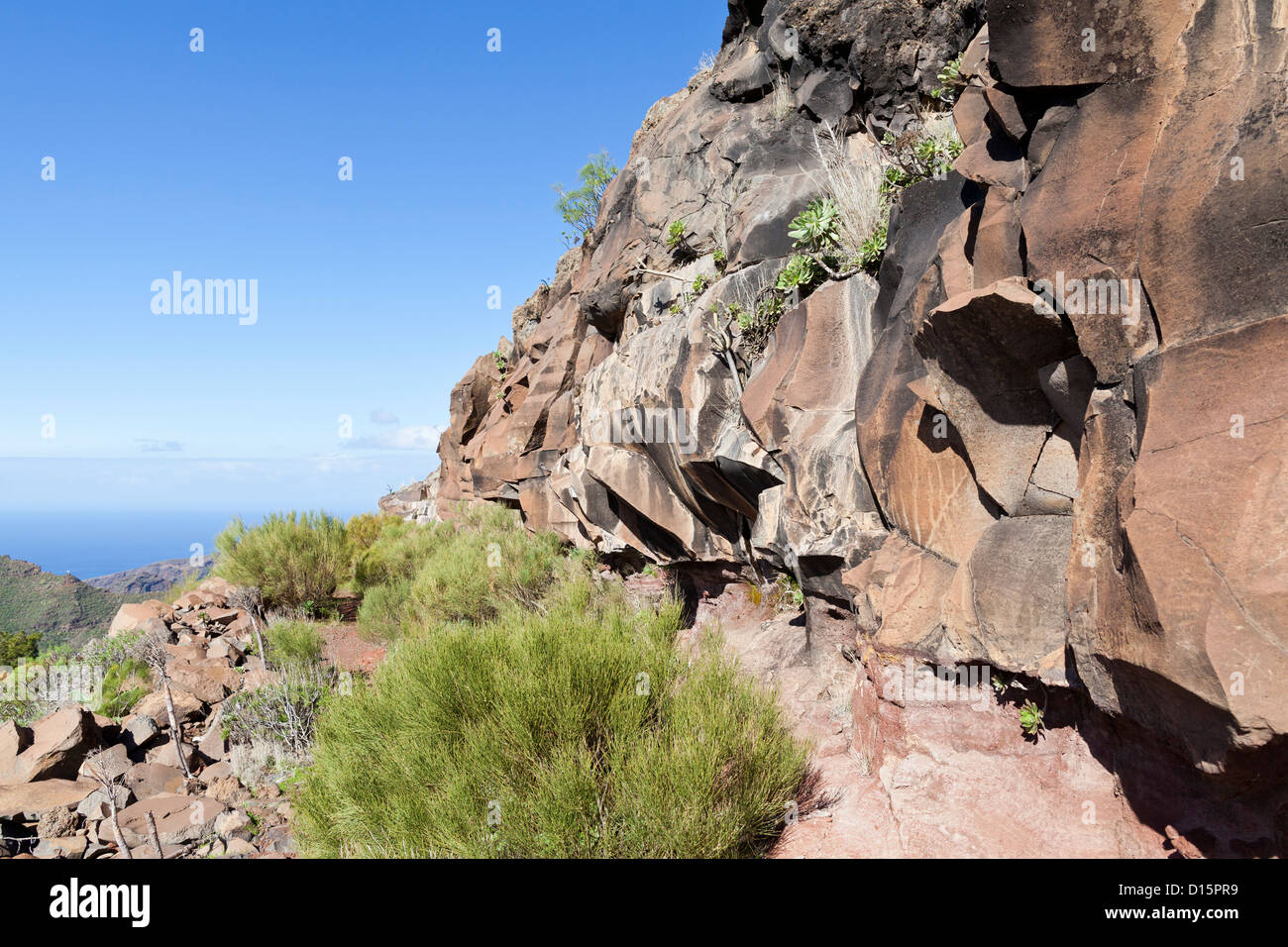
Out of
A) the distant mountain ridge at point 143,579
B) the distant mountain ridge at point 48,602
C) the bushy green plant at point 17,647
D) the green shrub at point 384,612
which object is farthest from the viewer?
the distant mountain ridge at point 143,579

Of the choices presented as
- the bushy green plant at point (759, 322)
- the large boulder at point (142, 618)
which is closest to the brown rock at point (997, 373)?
the bushy green plant at point (759, 322)

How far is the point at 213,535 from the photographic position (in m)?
14.3

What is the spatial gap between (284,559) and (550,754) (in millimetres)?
11031

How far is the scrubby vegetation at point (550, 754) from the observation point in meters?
3.44

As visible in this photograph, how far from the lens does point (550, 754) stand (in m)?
3.86

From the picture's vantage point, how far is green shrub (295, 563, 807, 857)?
11.3ft

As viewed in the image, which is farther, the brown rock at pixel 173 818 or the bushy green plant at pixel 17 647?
the bushy green plant at pixel 17 647

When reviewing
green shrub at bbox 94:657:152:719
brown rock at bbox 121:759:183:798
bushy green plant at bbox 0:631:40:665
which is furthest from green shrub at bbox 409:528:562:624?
bushy green plant at bbox 0:631:40:665

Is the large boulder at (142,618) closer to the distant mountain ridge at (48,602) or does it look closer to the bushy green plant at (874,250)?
the bushy green plant at (874,250)

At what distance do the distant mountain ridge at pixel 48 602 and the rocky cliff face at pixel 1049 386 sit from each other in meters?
31.3

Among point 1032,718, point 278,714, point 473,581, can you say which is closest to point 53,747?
point 278,714
